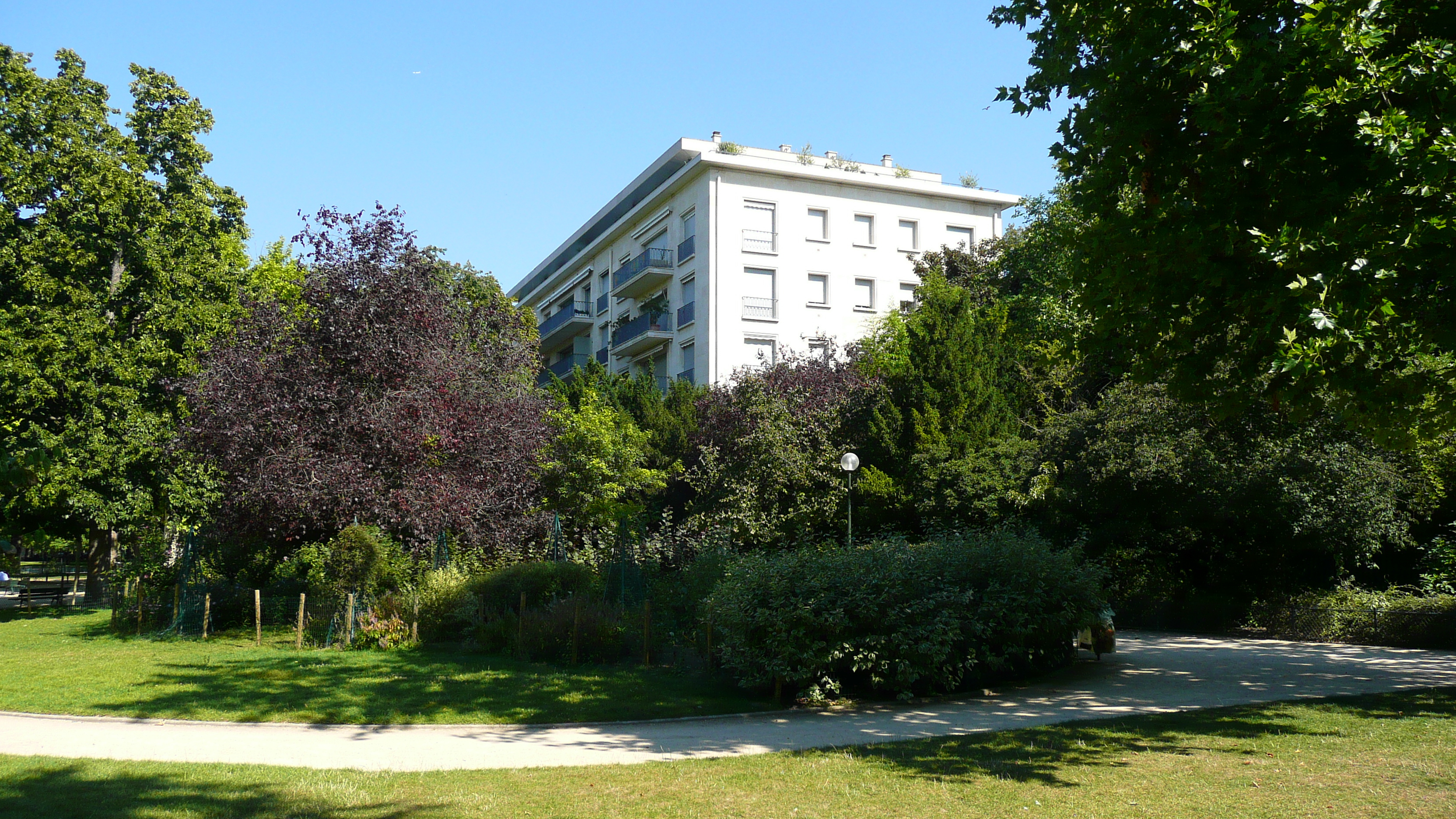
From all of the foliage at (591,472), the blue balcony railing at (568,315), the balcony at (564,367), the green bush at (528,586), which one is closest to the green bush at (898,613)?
the green bush at (528,586)

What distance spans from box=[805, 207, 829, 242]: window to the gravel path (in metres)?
30.5

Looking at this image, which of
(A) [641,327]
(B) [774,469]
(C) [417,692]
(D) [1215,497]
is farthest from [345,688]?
(A) [641,327]

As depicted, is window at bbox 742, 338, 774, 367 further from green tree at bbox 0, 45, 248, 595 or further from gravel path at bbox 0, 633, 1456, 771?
gravel path at bbox 0, 633, 1456, 771

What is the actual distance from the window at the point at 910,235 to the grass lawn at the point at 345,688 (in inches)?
1282

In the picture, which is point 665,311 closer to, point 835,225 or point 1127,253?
point 835,225

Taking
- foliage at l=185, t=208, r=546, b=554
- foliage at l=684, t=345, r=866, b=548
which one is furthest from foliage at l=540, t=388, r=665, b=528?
foliage at l=185, t=208, r=546, b=554

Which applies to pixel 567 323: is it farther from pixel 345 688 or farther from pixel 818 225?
pixel 345 688

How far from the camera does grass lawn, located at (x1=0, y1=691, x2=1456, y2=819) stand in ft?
21.9

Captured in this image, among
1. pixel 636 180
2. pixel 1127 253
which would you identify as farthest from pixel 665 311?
pixel 1127 253

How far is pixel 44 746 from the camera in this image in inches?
356

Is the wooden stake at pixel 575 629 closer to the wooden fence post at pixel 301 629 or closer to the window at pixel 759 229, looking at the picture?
the wooden fence post at pixel 301 629

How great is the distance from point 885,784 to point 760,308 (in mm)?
34077

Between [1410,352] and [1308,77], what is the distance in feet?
10.1

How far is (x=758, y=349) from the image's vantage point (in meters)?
40.6
